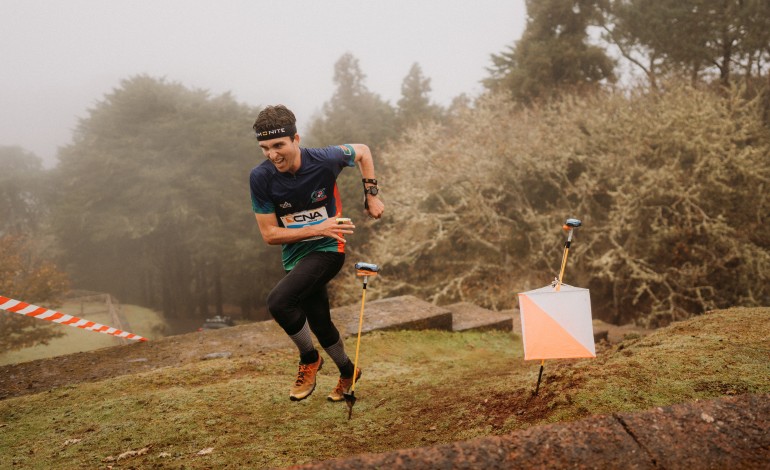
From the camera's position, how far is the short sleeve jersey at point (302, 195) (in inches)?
144

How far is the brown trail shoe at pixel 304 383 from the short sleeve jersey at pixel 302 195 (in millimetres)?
787

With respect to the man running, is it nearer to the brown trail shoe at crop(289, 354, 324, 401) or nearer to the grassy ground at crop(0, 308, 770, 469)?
the brown trail shoe at crop(289, 354, 324, 401)

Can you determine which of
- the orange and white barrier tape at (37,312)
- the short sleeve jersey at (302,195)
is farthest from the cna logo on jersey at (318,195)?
the orange and white barrier tape at (37,312)

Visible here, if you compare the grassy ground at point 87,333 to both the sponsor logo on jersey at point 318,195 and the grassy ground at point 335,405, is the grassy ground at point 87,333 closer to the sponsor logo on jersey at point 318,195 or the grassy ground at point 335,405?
the grassy ground at point 335,405

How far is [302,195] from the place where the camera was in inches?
146

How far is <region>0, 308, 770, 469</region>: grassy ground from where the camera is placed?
109 inches

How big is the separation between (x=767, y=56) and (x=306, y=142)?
22.5m

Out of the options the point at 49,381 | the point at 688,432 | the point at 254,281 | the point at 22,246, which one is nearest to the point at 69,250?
the point at 22,246

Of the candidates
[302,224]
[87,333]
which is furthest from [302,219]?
[87,333]

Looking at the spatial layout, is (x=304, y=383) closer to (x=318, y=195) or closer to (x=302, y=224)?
(x=302, y=224)

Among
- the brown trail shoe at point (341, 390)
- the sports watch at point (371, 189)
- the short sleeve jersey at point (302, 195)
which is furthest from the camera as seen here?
the sports watch at point (371, 189)

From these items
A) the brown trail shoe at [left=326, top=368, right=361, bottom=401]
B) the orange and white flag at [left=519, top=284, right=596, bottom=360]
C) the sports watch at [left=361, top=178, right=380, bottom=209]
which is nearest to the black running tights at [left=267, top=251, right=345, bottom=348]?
the brown trail shoe at [left=326, top=368, right=361, bottom=401]

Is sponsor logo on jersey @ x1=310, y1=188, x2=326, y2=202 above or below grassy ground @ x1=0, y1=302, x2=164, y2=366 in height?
above

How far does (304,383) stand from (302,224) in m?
1.22
